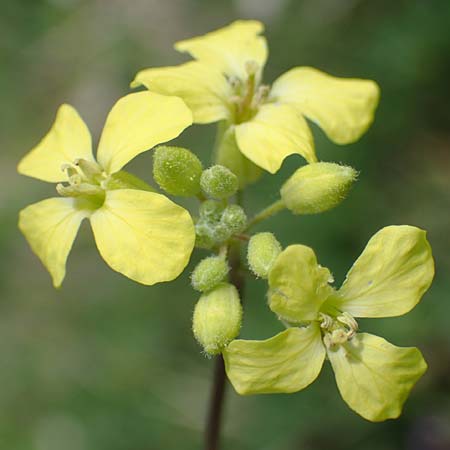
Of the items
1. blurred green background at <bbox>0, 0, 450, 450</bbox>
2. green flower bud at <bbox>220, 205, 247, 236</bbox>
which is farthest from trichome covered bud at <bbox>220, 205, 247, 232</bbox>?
blurred green background at <bbox>0, 0, 450, 450</bbox>

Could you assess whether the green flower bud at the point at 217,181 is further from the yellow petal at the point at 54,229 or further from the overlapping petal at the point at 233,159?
the yellow petal at the point at 54,229

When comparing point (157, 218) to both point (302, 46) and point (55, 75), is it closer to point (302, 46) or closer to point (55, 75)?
point (302, 46)

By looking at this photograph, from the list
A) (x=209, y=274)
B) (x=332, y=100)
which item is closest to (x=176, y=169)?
(x=209, y=274)

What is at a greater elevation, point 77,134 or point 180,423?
point 77,134

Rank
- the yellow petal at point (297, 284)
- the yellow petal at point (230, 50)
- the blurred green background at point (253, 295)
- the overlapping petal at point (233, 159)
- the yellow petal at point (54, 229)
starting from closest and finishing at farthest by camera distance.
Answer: the yellow petal at point (297, 284), the yellow petal at point (54, 229), the overlapping petal at point (233, 159), the yellow petal at point (230, 50), the blurred green background at point (253, 295)

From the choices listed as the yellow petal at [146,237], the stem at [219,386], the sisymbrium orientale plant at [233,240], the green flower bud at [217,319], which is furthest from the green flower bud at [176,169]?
the green flower bud at [217,319]

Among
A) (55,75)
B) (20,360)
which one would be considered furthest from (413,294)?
(55,75)
